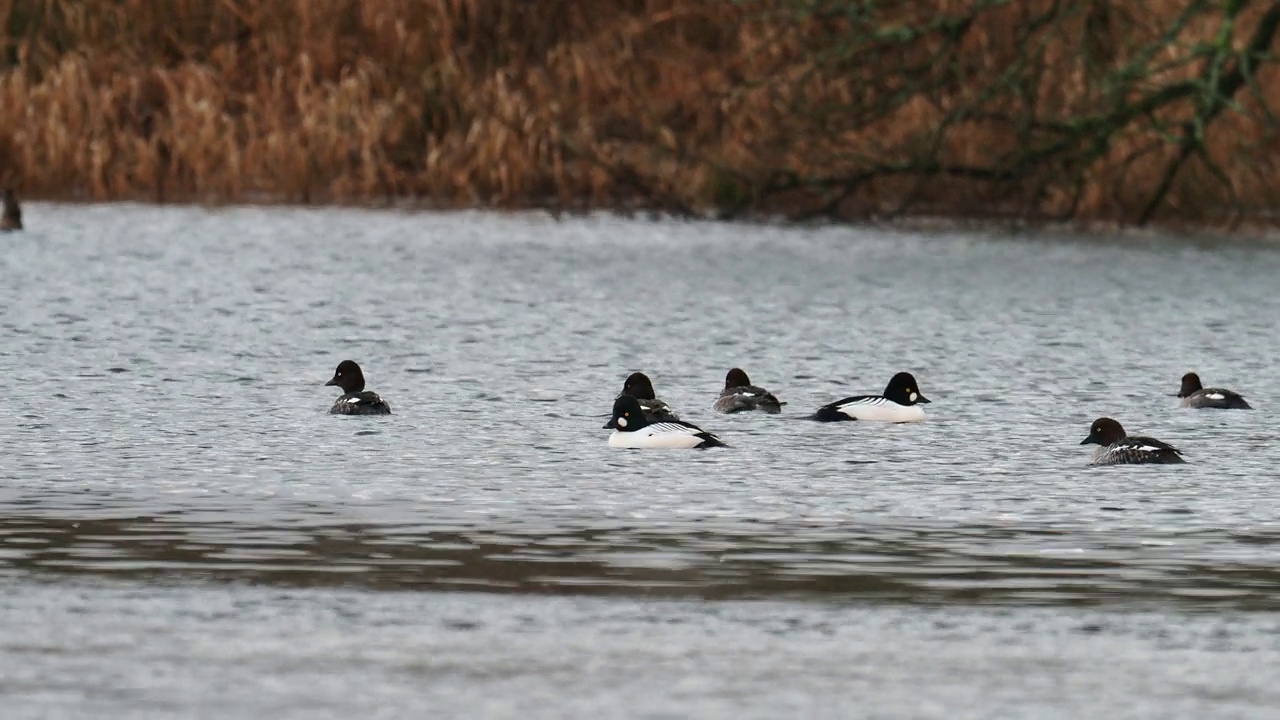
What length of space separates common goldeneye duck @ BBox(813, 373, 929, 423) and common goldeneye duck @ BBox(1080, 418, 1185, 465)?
175 cm

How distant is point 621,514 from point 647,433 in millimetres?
2269

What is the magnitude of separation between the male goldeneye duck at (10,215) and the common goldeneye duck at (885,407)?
1867 cm

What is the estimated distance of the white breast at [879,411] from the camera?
47.2ft

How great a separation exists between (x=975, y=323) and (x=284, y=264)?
29.1ft

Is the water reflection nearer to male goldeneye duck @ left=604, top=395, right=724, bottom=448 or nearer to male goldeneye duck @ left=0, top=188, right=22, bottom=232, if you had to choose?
male goldeneye duck @ left=604, top=395, right=724, bottom=448

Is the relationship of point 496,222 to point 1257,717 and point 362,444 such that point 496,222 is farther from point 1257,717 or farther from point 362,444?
point 1257,717

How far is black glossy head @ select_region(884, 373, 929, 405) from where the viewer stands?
14.4 metres

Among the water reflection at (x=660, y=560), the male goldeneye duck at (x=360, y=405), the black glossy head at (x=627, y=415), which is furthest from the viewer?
the male goldeneye duck at (x=360, y=405)

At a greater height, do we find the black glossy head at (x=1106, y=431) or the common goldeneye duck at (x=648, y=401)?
the black glossy head at (x=1106, y=431)

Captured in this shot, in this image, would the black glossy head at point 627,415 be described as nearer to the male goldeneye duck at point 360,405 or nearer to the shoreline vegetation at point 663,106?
the male goldeneye duck at point 360,405

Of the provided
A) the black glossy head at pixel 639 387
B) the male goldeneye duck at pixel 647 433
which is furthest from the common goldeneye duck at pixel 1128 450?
the black glossy head at pixel 639 387

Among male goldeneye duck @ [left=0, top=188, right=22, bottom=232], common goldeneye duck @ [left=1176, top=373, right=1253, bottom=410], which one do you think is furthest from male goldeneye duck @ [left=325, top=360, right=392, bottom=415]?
male goldeneye duck @ [left=0, top=188, right=22, bottom=232]

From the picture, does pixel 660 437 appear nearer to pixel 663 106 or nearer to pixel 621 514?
pixel 621 514

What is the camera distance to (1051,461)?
42.2ft
